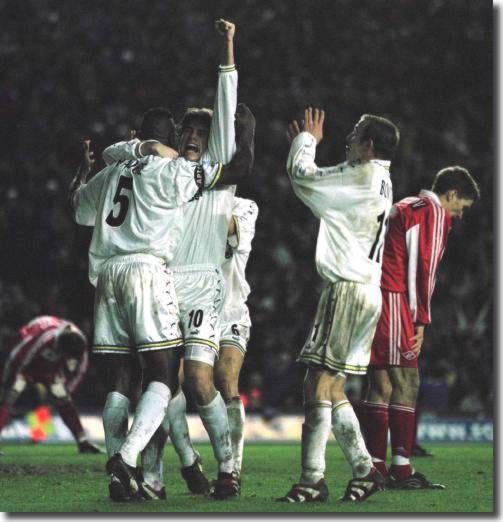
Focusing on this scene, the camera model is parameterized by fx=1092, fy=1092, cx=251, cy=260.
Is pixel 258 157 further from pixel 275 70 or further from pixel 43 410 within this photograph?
pixel 43 410

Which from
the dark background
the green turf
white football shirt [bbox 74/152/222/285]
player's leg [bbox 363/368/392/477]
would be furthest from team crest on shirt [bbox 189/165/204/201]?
the dark background

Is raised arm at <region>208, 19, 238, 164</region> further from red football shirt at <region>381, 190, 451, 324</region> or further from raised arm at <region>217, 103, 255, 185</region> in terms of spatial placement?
red football shirt at <region>381, 190, 451, 324</region>

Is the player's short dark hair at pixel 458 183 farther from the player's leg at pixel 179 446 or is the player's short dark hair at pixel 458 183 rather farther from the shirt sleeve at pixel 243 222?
the player's leg at pixel 179 446

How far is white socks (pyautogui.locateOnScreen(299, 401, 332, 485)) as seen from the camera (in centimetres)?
574

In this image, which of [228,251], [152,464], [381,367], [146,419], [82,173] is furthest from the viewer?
[381,367]

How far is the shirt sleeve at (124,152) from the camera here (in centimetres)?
604

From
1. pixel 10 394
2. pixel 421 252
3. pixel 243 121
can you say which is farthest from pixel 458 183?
pixel 10 394

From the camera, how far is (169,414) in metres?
6.20

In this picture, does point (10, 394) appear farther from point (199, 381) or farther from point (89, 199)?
point (199, 381)

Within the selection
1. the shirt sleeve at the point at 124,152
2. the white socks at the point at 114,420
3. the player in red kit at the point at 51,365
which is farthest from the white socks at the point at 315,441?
the player in red kit at the point at 51,365

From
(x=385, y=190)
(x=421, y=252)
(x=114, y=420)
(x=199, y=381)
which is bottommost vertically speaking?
(x=114, y=420)

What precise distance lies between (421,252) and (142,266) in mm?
2125

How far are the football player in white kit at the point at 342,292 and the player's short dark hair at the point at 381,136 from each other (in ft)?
0.43

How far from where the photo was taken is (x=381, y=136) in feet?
20.0
